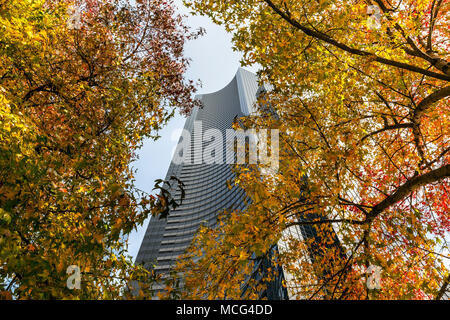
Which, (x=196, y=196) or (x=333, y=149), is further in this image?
(x=196, y=196)

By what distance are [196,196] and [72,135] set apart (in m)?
79.7

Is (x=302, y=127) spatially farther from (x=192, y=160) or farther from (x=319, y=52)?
(x=192, y=160)

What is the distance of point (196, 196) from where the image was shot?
82500 mm

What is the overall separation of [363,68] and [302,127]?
243cm

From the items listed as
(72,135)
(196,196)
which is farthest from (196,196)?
(72,135)

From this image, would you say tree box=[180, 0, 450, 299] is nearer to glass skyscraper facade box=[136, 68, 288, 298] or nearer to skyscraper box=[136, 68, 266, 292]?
skyscraper box=[136, 68, 266, 292]

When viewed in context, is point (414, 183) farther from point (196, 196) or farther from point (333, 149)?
point (196, 196)

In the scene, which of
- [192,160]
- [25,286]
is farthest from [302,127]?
[192,160]

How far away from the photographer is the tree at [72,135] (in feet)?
9.68

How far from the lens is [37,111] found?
5.79m

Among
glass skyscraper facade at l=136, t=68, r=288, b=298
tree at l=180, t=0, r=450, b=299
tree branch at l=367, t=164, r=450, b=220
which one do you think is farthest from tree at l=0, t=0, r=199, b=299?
glass skyscraper facade at l=136, t=68, r=288, b=298

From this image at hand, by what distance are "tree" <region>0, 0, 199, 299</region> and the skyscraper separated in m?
39.7

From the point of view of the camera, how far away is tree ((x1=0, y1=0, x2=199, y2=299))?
2.95 metres

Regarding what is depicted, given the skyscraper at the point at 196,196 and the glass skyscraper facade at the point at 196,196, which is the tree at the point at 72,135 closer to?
the skyscraper at the point at 196,196
